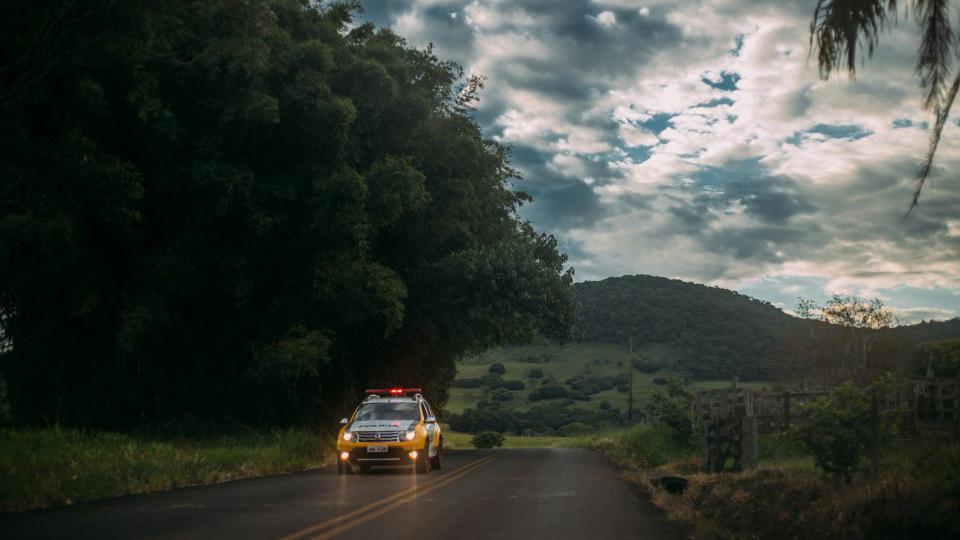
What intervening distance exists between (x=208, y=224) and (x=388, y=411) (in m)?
7.97

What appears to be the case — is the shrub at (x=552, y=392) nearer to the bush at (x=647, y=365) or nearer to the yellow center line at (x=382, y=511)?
the bush at (x=647, y=365)

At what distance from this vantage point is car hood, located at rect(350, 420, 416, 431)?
70.8 ft

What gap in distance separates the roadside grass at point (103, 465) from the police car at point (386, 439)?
7.08ft

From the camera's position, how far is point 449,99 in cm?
3606

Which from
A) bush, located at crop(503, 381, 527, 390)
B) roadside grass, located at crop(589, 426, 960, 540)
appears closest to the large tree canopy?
roadside grass, located at crop(589, 426, 960, 540)

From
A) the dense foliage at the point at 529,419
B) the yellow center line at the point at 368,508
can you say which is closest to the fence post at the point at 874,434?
the yellow center line at the point at 368,508

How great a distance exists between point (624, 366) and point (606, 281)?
63.5 feet

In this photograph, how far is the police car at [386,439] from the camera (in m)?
21.4

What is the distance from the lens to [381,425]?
21656 millimetres

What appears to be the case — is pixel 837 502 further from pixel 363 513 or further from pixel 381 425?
pixel 381 425

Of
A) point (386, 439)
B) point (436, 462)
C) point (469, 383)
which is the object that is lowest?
point (436, 462)

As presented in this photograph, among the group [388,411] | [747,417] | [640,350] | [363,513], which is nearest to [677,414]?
[388,411]

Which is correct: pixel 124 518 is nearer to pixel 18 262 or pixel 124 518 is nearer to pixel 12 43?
pixel 12 43

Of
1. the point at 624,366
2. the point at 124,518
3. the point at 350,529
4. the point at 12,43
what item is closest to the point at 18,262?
the point at 12,43
